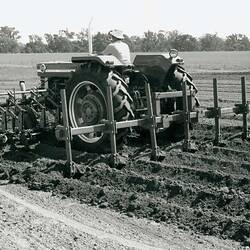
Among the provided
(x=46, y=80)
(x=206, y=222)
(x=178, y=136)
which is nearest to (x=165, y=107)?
(x=178, y=136)

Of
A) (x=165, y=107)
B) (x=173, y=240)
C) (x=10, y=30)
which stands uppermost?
(x=10, y=30)

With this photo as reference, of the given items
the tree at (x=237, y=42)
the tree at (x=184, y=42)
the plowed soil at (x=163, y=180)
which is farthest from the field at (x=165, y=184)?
the tree at (x=237, y=42)

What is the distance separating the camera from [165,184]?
6.19m

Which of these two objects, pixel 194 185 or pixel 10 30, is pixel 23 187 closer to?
pixel 194 185

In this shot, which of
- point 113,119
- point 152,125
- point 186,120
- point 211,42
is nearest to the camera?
point 113,119

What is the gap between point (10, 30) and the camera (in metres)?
93.9

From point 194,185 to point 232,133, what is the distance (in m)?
3.20

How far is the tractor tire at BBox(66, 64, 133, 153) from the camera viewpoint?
7.47 meters

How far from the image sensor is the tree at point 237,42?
8019 centimetres

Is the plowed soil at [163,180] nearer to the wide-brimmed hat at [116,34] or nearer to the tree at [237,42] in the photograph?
the wide-brimmed hat at [116,34]

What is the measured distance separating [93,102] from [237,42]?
78.5m

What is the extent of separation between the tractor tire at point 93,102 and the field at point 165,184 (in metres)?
0.22

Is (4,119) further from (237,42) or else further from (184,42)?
(237,42)

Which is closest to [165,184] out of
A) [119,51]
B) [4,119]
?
[119,51]
